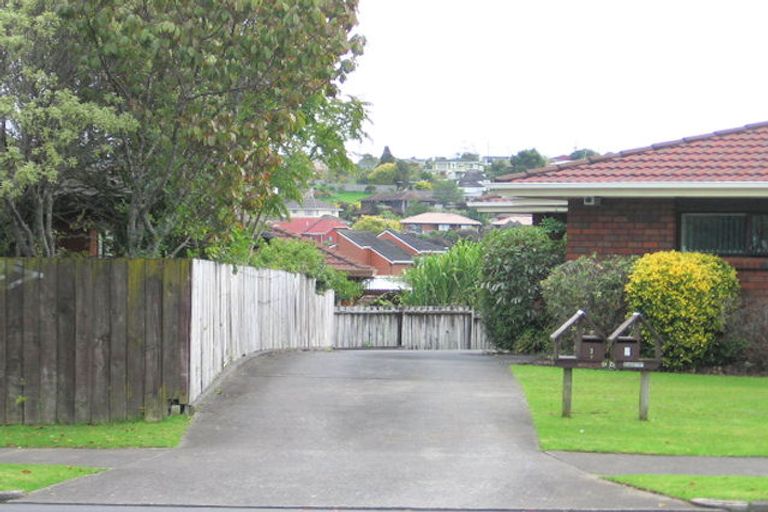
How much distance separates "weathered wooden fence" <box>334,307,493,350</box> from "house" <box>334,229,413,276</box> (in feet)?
98.8

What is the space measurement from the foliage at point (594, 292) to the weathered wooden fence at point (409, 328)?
487 inches

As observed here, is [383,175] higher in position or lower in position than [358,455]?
higher

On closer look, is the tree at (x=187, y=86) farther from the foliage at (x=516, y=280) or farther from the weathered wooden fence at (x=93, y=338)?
the foliage at (x=516, y=280)

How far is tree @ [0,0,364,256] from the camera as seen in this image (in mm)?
12750

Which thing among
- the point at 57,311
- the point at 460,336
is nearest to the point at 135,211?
the point at 57,311

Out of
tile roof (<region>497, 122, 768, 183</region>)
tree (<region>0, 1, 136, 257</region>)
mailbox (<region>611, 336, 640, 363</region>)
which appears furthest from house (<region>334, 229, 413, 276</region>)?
mailbox (<region>611, 336, 640, 363</region>)

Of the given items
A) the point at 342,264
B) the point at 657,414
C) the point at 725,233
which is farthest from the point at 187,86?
the point at 342,264

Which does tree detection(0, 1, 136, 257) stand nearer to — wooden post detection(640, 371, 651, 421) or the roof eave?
wooden post detection(640, 371, 651, 421)

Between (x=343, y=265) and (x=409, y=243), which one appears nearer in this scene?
(x=343, y=265)

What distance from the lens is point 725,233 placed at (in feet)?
60.2

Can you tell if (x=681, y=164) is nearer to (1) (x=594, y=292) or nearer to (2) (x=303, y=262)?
(1) (x=594, y=292)

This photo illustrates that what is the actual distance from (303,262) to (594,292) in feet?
55.9

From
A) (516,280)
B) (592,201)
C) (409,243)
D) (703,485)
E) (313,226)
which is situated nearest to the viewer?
(703,485)

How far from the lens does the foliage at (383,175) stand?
13000 centimetres
